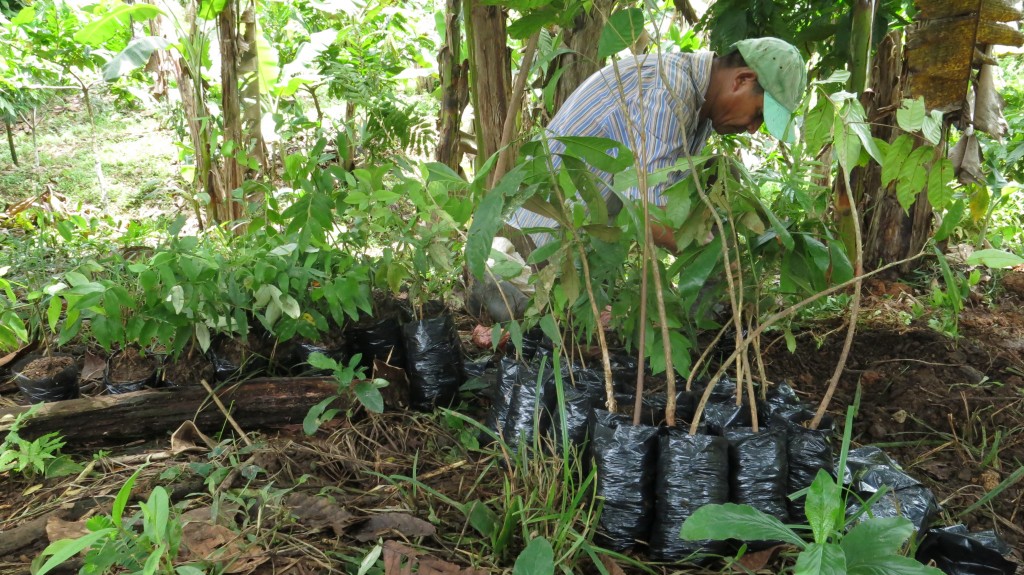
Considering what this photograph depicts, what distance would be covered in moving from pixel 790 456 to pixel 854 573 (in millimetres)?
528

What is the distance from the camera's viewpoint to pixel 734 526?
112 centimetres

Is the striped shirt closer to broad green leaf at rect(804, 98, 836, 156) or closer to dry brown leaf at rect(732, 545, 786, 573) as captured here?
broad green leaf at rect(804, 98, 836, 156)

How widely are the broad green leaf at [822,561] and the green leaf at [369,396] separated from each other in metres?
1.16

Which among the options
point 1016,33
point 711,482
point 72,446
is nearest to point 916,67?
point 1016,33

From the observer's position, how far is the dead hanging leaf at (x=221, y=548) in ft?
4.77

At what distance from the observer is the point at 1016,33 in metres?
2.58

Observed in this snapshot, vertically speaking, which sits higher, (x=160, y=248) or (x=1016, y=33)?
(x=1016, y=33)

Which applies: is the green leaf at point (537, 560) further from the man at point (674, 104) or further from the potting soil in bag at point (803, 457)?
the man at point (674, 104)

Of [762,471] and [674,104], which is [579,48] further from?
[762,471]

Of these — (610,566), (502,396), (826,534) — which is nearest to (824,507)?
(826,534)

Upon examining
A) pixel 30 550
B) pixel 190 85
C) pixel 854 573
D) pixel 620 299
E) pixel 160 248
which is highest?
pixel 190 85

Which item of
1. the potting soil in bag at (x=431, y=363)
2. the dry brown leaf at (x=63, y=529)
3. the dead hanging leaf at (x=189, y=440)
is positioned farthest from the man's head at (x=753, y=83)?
the dry brown leaf at (x=63, y=529)

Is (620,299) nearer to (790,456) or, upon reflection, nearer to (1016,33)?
(790,456)

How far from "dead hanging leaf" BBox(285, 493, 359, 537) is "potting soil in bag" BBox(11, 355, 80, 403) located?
0.98 metres
